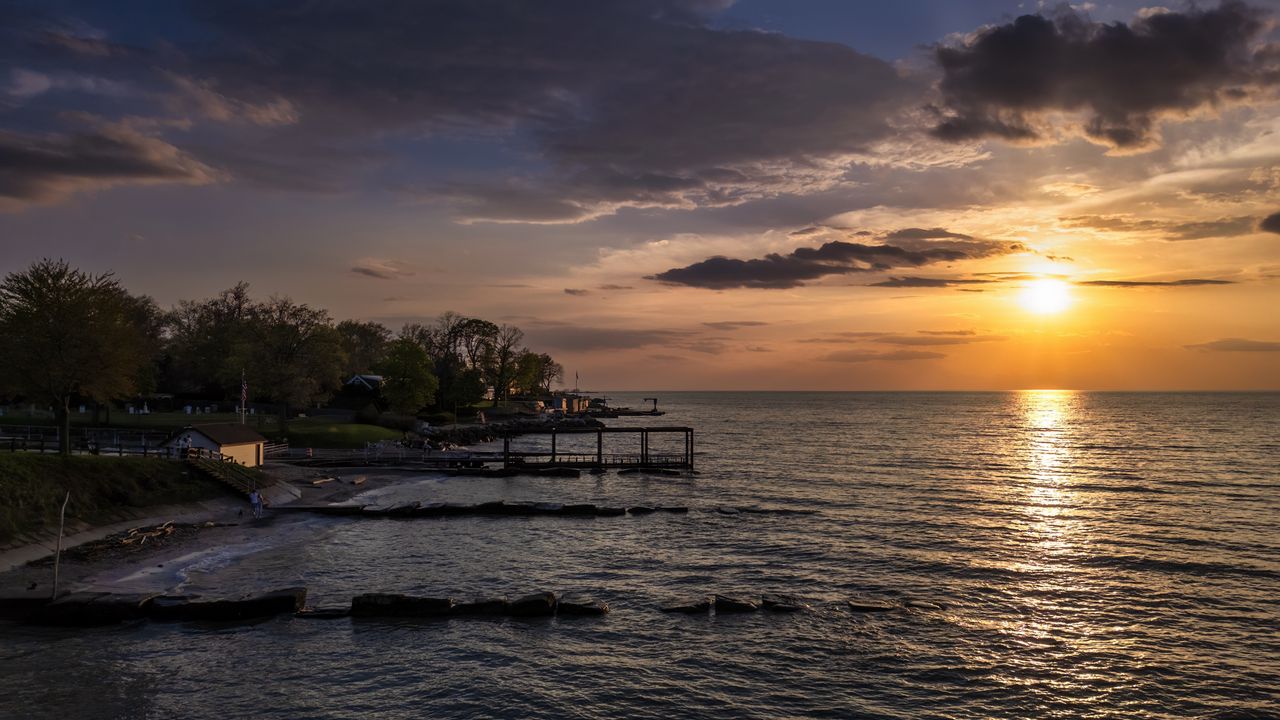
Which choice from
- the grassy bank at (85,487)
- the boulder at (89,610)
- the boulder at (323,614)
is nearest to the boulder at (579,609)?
the boulder at (323,614)

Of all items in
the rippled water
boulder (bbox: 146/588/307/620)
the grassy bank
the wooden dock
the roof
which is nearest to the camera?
the rippled water

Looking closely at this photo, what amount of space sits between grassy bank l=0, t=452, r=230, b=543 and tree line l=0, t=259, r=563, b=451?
4776 mm

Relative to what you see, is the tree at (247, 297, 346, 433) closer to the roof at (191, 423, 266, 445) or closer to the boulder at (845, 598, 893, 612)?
the roof at (191, 423, 266, 445)

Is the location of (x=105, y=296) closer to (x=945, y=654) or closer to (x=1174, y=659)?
(x=945, y=654)

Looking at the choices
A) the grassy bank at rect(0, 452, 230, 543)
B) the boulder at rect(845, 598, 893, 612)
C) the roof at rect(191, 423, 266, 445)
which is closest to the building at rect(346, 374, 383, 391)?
the roof at rect(191, 423, 266, 445)

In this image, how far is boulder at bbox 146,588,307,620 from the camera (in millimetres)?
28500

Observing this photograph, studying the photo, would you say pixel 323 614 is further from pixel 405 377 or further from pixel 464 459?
Result: pixel 405 377

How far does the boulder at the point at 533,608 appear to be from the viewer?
30.3m

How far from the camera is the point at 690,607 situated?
31484 mm

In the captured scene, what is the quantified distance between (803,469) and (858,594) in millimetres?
51947

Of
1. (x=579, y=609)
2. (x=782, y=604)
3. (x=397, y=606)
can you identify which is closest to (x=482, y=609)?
(x=397, y=606)

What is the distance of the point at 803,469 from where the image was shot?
85.2 m

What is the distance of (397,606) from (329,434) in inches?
2487

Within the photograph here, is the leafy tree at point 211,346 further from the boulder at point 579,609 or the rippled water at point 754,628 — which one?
the boulder at point 579,609
